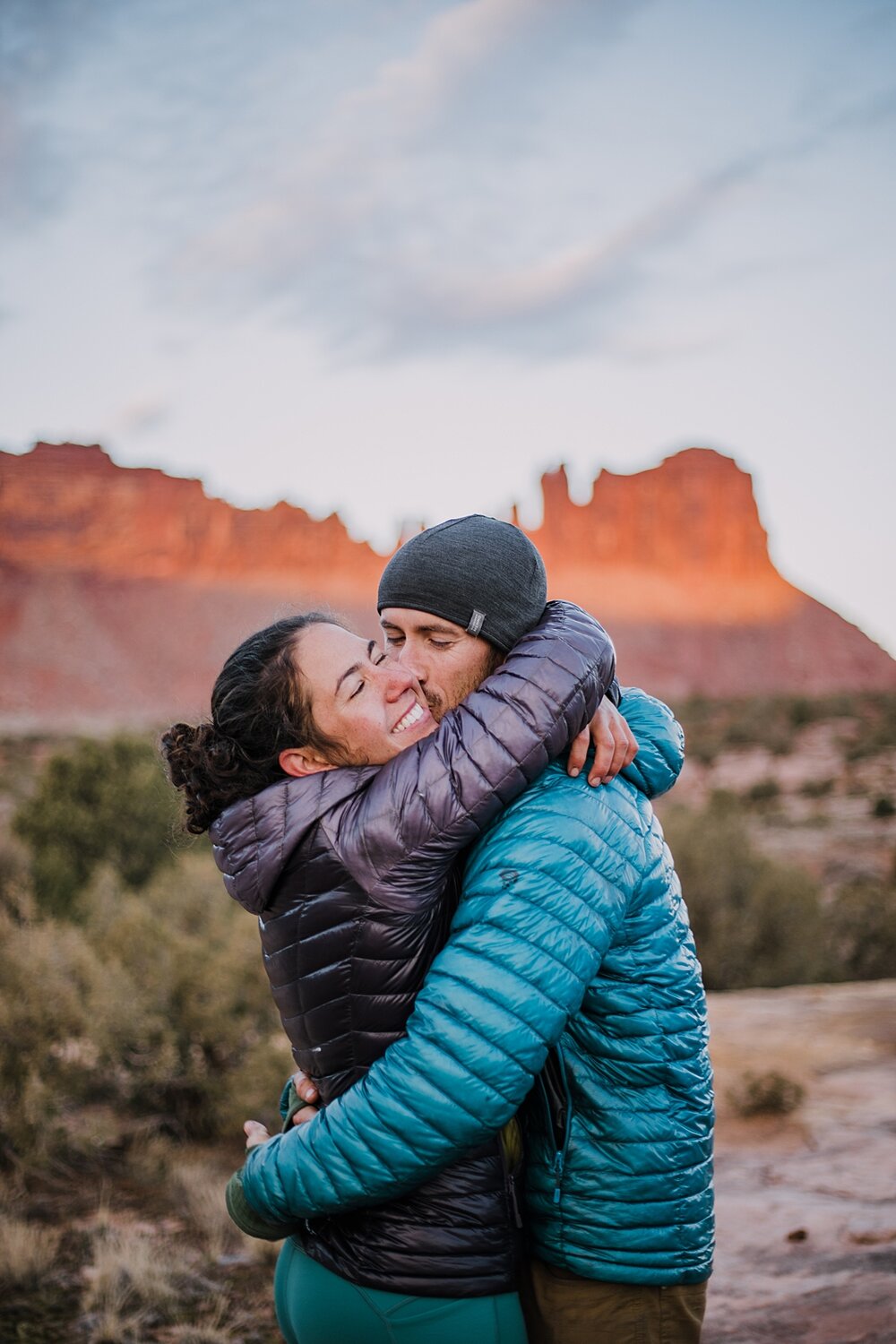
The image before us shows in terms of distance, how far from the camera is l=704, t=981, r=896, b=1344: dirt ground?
3.38 meters

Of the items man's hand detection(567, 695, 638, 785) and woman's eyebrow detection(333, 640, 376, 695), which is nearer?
man's hand detection(567, 695, 638, 785)

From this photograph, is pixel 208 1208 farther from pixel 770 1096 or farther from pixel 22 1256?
pixel 770 1096

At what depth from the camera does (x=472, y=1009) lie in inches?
55.4

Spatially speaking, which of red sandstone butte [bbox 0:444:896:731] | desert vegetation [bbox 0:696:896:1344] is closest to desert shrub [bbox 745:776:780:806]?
desert vegetation [bbox 0:696:896:1344]

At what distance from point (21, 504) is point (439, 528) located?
7116 cm

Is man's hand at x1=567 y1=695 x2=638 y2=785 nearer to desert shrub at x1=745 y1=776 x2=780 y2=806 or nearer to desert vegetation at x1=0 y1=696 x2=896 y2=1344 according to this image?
desert vegetation at x1=0 y1=696 x2=896 y2=1344

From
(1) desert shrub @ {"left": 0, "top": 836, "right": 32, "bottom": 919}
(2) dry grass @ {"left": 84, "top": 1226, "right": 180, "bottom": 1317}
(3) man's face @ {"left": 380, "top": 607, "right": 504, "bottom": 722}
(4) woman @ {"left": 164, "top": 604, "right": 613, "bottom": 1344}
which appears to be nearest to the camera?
(4) woman @ {"left": 164, "top": 604, "right": 613, "bottom": 1344}

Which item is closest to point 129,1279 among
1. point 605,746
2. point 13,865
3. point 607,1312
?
point 607,1312

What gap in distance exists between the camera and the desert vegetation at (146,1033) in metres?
3.92

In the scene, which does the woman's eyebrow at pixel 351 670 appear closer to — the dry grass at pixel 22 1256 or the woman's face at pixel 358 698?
the woman's face at pixel 358 698

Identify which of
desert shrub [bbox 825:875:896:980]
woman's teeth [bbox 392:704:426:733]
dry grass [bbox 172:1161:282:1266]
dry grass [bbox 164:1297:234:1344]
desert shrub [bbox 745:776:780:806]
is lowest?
desert shrub [bbox 745:776:780:806]

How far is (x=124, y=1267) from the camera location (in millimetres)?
3910

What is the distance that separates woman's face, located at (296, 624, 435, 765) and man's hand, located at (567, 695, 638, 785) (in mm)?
321

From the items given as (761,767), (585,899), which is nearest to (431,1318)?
(585,899)
